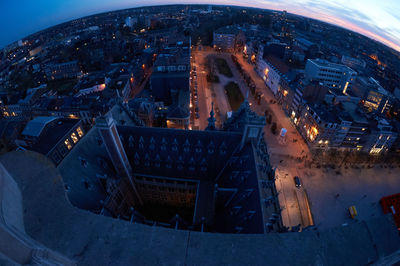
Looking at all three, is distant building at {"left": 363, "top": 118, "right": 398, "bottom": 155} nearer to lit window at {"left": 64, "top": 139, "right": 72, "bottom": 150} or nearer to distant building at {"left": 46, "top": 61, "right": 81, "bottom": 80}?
lit window at {"left": 64, "top": 139, "right": 72, "bottom": 150}

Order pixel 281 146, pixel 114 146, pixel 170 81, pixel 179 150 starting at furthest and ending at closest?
pixel 170 81
pixel 281 146
pixel 179 150
pixel 114 146

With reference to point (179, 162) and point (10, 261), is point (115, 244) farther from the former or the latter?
point (179, 162)

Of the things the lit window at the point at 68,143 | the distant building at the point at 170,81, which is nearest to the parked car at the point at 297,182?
the distant building at the point at 170,81

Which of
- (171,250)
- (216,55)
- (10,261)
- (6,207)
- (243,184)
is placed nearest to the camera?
(10,261)

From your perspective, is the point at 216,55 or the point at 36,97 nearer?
the point at 36,97

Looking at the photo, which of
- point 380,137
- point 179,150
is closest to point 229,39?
point 380,137

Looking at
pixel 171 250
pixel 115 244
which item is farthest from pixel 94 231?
pixel 171 250

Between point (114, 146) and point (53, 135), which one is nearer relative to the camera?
point (114, 146)

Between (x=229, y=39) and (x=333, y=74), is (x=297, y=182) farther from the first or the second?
(x=229, y=39)
